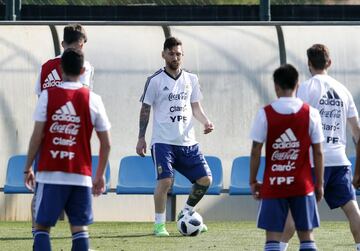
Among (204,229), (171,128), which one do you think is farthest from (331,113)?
(204,229)

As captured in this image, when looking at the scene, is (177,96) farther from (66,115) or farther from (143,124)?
(66,115)

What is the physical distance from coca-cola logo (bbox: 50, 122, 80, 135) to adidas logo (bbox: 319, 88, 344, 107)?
2170 millimetres

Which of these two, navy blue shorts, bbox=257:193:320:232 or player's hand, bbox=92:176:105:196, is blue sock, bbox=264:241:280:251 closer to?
navy blue shorts, bbox=257:193:320:232

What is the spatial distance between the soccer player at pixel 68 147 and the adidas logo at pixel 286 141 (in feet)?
3.93

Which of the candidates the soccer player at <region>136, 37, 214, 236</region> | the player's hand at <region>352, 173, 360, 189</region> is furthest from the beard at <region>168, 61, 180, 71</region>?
the player's hand at <region>352, 173, 360, 189</region>

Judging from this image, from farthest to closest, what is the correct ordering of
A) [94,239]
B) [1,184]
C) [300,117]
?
[1,184], [94,239], [300,117]

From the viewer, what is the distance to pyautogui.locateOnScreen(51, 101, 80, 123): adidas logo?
26.0ft

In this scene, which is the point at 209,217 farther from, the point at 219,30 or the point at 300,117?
the point at 300,117

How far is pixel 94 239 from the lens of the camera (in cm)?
1138

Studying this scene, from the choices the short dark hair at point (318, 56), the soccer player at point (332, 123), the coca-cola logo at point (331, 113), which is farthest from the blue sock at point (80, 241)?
the short dark hair at point (318, 56)

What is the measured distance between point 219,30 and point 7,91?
2931mm

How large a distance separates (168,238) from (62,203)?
11.4 ft

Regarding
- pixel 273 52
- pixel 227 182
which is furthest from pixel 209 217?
pixel 273 52

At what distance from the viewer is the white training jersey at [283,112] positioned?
25.8ft
